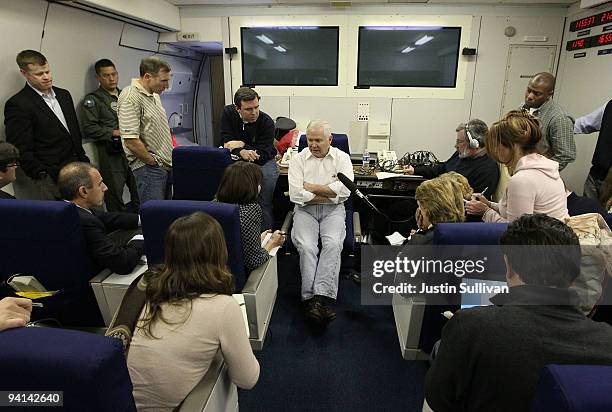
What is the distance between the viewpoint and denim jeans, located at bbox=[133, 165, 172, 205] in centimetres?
294

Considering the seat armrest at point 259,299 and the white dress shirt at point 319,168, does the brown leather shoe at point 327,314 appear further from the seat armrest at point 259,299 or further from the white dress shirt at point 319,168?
the white dress shirt at point 319,168

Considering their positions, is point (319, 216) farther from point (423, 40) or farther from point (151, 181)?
point (423, 40)

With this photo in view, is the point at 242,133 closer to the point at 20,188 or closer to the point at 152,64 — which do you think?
the point at 152,64

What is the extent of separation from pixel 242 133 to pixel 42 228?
6.40ft

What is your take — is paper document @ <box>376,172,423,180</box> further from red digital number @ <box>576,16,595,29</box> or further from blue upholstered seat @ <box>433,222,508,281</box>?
red digital number @ <box>576,16,595,29</box>

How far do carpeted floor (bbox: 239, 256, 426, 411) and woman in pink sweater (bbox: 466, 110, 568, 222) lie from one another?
985mm

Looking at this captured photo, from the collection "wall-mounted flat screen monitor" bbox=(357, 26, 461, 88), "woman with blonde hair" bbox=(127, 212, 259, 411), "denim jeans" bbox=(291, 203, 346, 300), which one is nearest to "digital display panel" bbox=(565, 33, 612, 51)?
"wall-mounted flat screen monitor" bbox=(357, 26, 461, 88)

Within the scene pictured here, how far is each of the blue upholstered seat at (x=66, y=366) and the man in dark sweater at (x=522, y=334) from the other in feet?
2.61

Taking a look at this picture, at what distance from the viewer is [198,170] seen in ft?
8.74

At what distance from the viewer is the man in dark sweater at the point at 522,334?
33.5 inches

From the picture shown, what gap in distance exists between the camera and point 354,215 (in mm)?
2910

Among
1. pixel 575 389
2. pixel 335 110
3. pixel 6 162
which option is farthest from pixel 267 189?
pixel 575 389

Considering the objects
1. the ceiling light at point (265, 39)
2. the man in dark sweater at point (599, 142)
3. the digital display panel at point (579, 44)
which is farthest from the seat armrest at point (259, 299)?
the digital display panel at point (579, 44)

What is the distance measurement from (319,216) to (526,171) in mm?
1395
